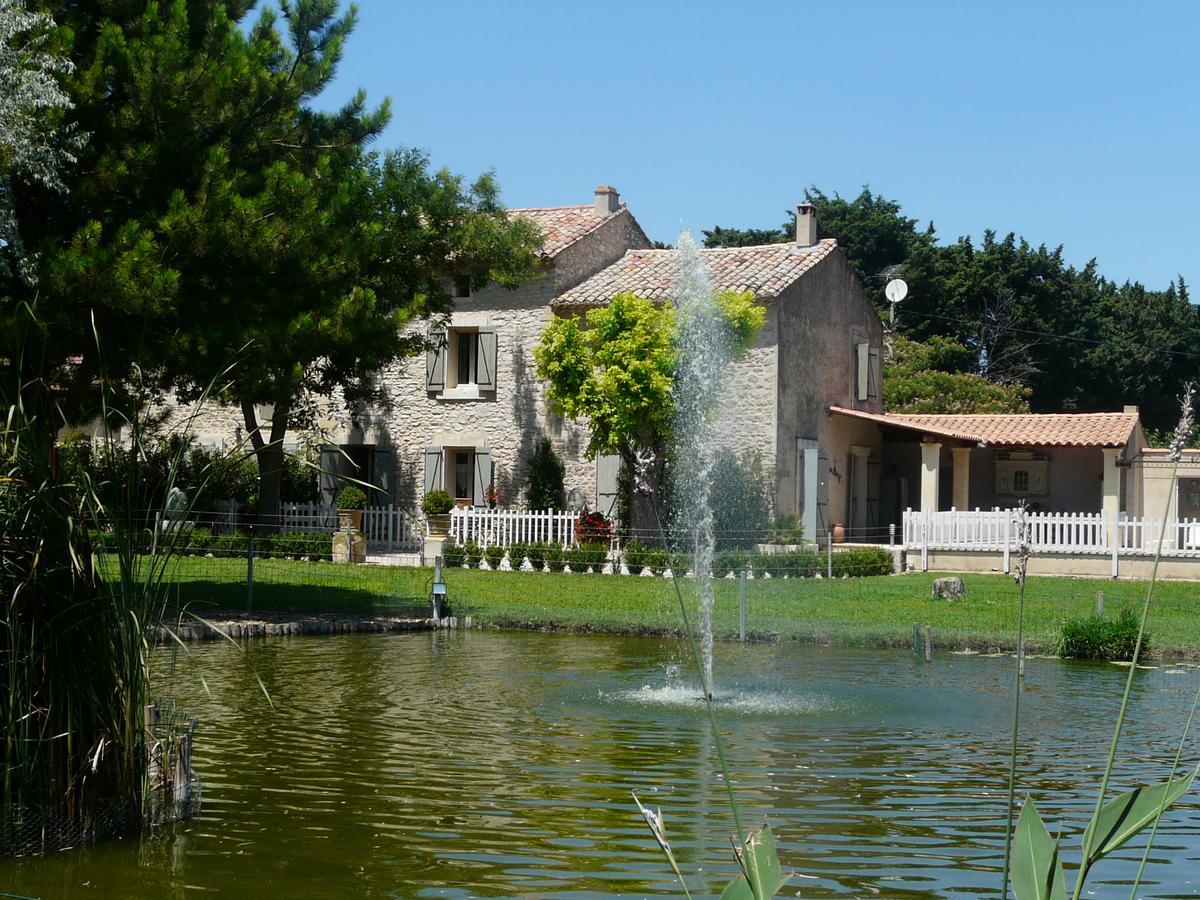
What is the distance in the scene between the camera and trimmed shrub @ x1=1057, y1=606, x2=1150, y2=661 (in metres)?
13.9

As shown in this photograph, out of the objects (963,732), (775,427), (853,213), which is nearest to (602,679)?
(963,732)

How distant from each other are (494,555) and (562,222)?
9.16 m

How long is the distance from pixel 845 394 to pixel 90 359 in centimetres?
1970

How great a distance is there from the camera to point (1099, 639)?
13891 millimetres

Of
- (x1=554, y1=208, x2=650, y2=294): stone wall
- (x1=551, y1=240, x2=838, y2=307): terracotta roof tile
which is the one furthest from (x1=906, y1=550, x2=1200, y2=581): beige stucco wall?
(x1=554, y1=208, x2=650, y2=294): stone wall

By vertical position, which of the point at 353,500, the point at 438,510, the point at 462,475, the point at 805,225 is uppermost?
the point at 805,225

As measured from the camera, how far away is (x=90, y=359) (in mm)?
13812

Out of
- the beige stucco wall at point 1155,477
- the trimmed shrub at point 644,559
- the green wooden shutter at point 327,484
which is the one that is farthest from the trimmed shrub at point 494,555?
the beige stucco wall at point 1155,477

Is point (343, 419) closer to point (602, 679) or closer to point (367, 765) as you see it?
point (602, 679)

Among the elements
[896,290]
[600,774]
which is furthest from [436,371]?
[600,774]

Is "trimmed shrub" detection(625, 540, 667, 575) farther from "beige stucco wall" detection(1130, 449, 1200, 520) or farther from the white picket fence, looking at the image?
"beige stucco wall" detection(1130, 449, 1200, 520)

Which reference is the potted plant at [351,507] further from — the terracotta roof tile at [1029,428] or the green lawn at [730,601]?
the terracotta roof tile at [1029,428]

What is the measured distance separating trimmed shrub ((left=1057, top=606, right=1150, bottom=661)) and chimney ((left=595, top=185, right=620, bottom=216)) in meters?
18.7

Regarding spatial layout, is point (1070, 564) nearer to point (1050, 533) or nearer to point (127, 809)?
point (1050, 533)
